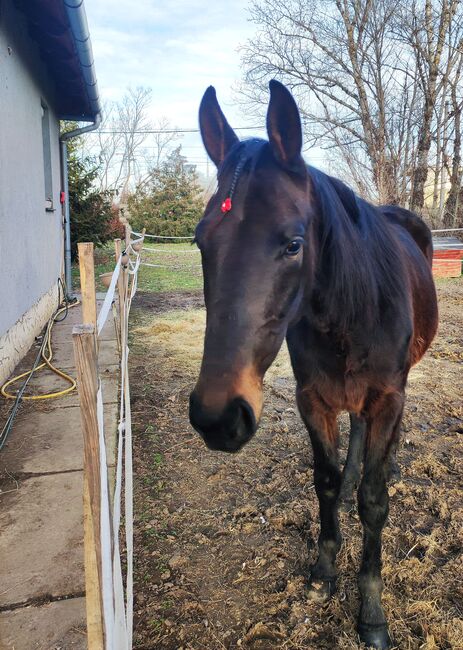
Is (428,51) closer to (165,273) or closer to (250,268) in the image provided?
(165,273)

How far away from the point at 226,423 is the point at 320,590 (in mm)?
1379

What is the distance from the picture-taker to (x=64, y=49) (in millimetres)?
6051

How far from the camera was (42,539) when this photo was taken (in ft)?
7.60

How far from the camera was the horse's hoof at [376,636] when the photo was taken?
189 cm

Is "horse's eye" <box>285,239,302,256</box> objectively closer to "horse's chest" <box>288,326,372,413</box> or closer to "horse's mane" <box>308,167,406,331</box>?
"horse's mane" <box>308,167,406,331</box>

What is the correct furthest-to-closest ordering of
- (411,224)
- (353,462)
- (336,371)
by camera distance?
(411,224)
(353,462)
(336,371)

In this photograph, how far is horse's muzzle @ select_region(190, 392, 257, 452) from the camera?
1.20 meters

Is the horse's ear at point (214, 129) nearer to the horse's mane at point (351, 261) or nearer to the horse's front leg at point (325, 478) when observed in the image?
the horse's mane at point (351, 261)

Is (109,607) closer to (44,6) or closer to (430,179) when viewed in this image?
(44,6)

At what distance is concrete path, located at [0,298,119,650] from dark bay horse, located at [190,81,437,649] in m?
1.09

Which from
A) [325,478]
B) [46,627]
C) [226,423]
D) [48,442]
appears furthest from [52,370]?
[226,423]

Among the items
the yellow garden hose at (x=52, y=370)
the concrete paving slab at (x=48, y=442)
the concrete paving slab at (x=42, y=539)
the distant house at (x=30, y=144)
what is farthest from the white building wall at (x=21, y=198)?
the concrete paving slab at (x=42, y=539)

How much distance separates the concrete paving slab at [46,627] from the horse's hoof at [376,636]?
109 centimetres

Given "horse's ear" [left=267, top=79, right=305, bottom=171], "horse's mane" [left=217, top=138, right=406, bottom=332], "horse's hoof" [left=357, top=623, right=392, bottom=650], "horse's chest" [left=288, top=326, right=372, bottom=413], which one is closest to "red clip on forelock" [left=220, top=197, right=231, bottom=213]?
"horse's mane" [left=217, top=138, right=406, bottom=332]
